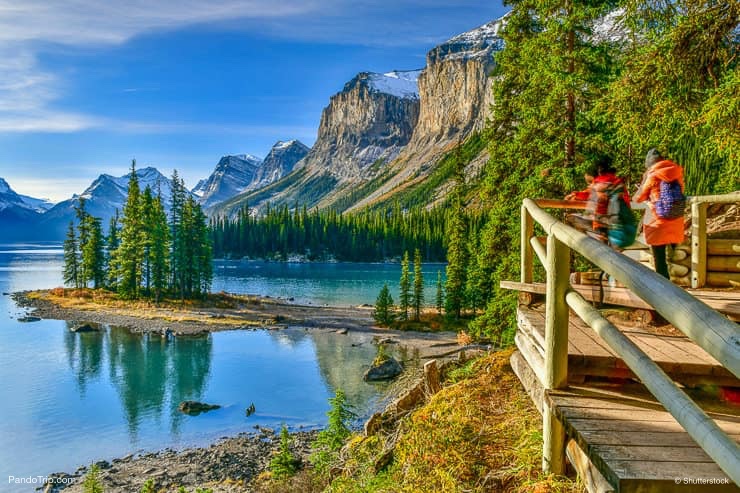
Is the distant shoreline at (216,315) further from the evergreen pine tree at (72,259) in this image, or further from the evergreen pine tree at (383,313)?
the evergreen pine tree at (72,259)

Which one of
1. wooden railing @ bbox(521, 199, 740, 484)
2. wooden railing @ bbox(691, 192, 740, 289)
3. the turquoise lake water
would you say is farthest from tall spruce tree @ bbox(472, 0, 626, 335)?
the turquoise lake water

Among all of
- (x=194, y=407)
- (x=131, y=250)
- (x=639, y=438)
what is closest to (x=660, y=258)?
(x=639, y=438)

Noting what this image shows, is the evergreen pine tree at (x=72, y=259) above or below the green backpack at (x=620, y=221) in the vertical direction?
below

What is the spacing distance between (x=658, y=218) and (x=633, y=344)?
13.5 ft

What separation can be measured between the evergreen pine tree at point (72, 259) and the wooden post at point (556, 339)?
6599cm

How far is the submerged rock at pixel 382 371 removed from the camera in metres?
27.1

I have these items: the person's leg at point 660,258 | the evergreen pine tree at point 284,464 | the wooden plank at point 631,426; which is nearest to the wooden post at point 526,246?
the person's leg at point 660,258

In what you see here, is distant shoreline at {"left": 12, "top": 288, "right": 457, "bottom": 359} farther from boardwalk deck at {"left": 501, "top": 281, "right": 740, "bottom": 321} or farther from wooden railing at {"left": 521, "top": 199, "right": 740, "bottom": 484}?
wooden railing at {"left": 521, "top": 199, "right": 740, "bottom": 484}

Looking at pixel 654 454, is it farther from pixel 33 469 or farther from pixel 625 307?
pixel 33 469

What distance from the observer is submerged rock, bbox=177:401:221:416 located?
22.9 metres

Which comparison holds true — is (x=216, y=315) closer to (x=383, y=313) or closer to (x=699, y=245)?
(x=383, y=313)

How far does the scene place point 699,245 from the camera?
6.55m

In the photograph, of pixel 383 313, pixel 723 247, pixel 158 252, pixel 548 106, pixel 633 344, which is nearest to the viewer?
pixel 633 344

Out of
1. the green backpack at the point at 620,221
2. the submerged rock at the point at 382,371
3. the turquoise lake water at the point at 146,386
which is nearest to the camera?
the green backpack at the point at 620,221
